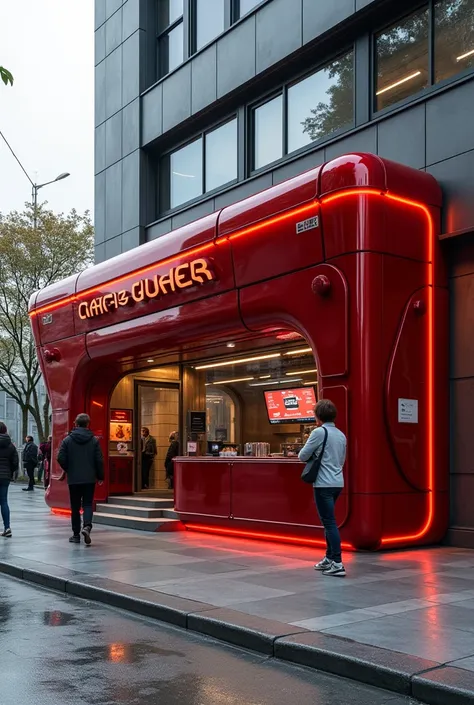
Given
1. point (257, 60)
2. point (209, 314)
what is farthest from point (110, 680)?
point (257, 60)

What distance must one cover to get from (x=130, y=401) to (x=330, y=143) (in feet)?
25.4

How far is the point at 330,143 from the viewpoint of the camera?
13.3 meters

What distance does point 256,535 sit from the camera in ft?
40.0

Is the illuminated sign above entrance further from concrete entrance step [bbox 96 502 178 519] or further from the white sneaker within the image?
the white sneaker

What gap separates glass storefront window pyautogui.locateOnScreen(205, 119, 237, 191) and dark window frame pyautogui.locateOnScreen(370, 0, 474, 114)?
3768 millimetres

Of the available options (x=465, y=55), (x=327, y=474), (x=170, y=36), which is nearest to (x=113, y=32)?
(x=170, y=36)

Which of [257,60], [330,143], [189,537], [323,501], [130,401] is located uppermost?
[257,60]

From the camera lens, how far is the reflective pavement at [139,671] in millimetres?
5086

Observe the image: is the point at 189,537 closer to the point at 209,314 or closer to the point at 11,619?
the point at 209,314

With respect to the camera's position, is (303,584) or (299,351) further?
(299,351)

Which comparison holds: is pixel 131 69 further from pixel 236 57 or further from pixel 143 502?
pixel 143 502

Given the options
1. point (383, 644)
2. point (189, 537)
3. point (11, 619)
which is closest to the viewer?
point (383, 644)

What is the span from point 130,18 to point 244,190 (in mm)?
6491

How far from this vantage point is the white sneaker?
28.6ft
